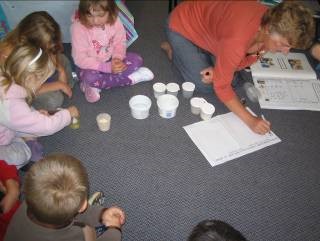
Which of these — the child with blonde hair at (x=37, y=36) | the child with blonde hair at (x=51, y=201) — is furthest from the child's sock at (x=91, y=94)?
the child with blonde hair at (x=51, y=201)

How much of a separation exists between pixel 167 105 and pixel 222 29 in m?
0.51

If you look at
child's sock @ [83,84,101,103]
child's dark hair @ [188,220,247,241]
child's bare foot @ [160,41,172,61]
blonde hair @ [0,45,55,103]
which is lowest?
child's sock @ [83,84,101,103]

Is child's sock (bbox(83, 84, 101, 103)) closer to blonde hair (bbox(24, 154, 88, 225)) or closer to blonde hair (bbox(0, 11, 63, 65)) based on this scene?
blonde hair (bbox(0, 11, 63, 65))

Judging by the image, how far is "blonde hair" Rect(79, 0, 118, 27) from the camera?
156 centimetres

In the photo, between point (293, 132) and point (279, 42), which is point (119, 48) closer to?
point (279, 42)

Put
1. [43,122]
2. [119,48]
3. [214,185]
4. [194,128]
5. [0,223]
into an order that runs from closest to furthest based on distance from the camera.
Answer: [0,223], [43,122], [214,185], [194,128], [119,48]

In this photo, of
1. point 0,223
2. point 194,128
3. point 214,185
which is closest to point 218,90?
point 194,128

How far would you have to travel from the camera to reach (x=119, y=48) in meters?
1.88

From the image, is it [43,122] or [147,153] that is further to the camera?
[147,153]

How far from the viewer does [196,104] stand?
177 cm

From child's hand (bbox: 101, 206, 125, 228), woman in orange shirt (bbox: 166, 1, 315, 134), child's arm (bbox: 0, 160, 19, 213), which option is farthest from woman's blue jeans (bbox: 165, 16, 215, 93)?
child's arm (bbox: 0, 160, 19, 213)

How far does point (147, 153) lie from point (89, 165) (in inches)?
12.1

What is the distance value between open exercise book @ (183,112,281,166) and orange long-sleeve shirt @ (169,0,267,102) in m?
0.17

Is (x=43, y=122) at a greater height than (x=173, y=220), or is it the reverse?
(x=43, y=122)
